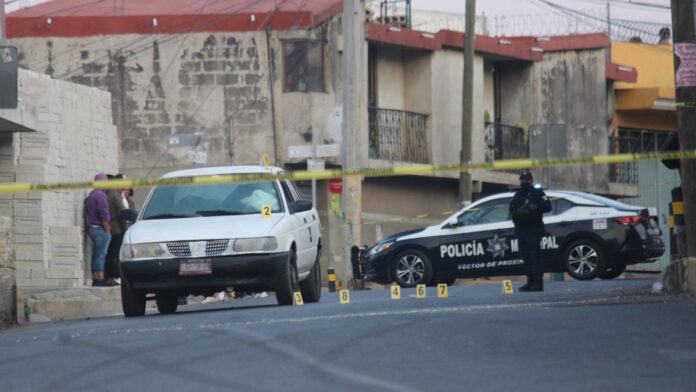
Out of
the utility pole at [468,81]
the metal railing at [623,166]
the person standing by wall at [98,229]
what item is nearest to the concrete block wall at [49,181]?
the person standing by wall at [98,229]

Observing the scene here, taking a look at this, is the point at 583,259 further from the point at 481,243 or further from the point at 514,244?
the point at 481,243

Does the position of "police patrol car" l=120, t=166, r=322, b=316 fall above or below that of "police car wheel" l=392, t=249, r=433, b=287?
above

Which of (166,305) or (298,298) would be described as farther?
(166,305)

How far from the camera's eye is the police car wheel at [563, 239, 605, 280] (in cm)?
1878

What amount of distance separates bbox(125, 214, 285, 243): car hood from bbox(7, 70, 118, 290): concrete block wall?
508 centimetres

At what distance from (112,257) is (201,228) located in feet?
18.8

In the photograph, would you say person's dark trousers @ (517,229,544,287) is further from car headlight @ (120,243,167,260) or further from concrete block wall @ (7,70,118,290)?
concrete block wall @ (7,70,118,290)

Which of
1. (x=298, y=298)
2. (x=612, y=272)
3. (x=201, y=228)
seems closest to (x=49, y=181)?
(x=298, y=298)

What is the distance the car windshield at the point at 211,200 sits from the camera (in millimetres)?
13781

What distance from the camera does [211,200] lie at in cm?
1393

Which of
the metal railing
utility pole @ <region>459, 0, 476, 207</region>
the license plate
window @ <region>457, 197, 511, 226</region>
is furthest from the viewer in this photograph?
the metal railing

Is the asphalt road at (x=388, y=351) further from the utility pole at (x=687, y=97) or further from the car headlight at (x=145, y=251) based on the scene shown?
the car headlight at (x=145, y=251)

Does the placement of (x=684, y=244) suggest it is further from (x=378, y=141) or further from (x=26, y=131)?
(x=378, y=141)

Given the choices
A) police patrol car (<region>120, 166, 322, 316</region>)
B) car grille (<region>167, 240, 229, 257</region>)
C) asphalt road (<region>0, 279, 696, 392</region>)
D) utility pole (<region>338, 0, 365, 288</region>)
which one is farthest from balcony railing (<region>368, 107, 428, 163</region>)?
asphalt road (<region>0, 279, 696, 392</region>)
